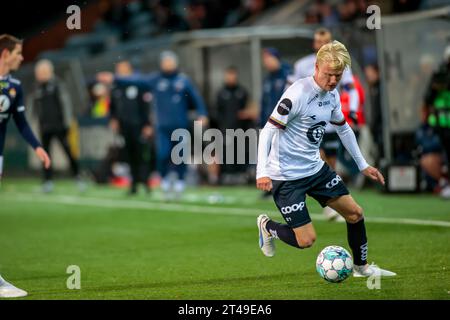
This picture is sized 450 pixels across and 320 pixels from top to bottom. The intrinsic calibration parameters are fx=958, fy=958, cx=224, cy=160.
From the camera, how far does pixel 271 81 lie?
15.2 m

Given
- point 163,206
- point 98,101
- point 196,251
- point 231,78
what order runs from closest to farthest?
1. point 196,251
2. point 163,206
3. point 231,78
4. point 98,101

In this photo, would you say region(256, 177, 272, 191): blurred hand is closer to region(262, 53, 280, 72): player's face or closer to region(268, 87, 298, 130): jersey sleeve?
region(268, 87, 298, 130): jersey sleeve

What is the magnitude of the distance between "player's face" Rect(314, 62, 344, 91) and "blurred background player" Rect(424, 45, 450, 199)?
24.6ft

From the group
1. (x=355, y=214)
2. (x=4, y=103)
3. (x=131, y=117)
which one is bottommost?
(x=355, y=214)

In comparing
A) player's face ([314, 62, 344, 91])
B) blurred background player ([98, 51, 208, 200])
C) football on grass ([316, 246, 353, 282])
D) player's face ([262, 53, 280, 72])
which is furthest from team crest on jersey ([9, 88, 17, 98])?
blurred background player ([98, 51, 208, 200])

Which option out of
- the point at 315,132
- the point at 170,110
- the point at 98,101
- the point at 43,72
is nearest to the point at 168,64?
the point at 170,110

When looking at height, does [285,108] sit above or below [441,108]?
below

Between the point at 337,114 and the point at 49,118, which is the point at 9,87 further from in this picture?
the point at 49,118

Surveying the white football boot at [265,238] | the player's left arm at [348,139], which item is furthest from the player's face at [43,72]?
the player's left arm at [348,139]

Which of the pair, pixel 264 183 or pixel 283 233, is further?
pixel 283 233

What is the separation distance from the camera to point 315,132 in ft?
25.5

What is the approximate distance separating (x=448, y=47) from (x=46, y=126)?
850cm

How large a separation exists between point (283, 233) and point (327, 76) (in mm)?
1431

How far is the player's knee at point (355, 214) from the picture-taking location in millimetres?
7730
